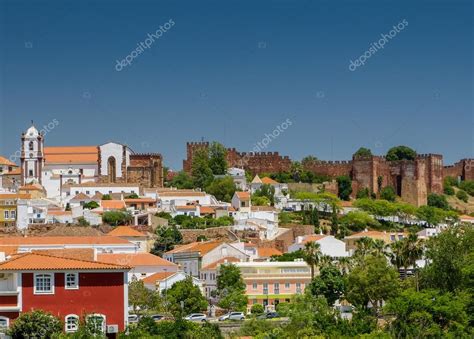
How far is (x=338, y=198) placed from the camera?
335 feet

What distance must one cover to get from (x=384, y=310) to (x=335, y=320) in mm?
3943

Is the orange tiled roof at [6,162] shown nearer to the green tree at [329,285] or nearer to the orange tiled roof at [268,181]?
the orange tiled roof at [268,181]

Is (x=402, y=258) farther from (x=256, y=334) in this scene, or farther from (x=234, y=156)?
(x=234, y=156)

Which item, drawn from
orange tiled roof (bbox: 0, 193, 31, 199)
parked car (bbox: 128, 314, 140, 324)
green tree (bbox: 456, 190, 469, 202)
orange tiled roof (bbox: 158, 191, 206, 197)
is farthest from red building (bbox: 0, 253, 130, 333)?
green tree (bbox: 456, 190, 469, 202)

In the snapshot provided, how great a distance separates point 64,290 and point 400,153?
303 feet

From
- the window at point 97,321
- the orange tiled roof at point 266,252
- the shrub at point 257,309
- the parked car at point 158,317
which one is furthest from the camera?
the orange tiled roof at point 266,252

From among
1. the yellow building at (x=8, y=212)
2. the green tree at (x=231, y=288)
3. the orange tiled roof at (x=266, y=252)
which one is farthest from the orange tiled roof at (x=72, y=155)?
the green tree at (x=231, y=288)

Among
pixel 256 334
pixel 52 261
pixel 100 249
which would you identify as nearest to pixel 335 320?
pixel 256 334

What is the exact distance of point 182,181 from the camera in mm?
98875

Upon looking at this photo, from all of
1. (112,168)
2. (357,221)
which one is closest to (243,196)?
(357,221)

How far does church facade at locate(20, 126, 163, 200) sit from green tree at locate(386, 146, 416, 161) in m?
33.2

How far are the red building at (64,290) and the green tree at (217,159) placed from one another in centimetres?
6662

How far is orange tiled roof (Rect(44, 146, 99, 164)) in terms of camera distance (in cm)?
9669

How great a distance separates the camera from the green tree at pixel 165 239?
70.9 metres
